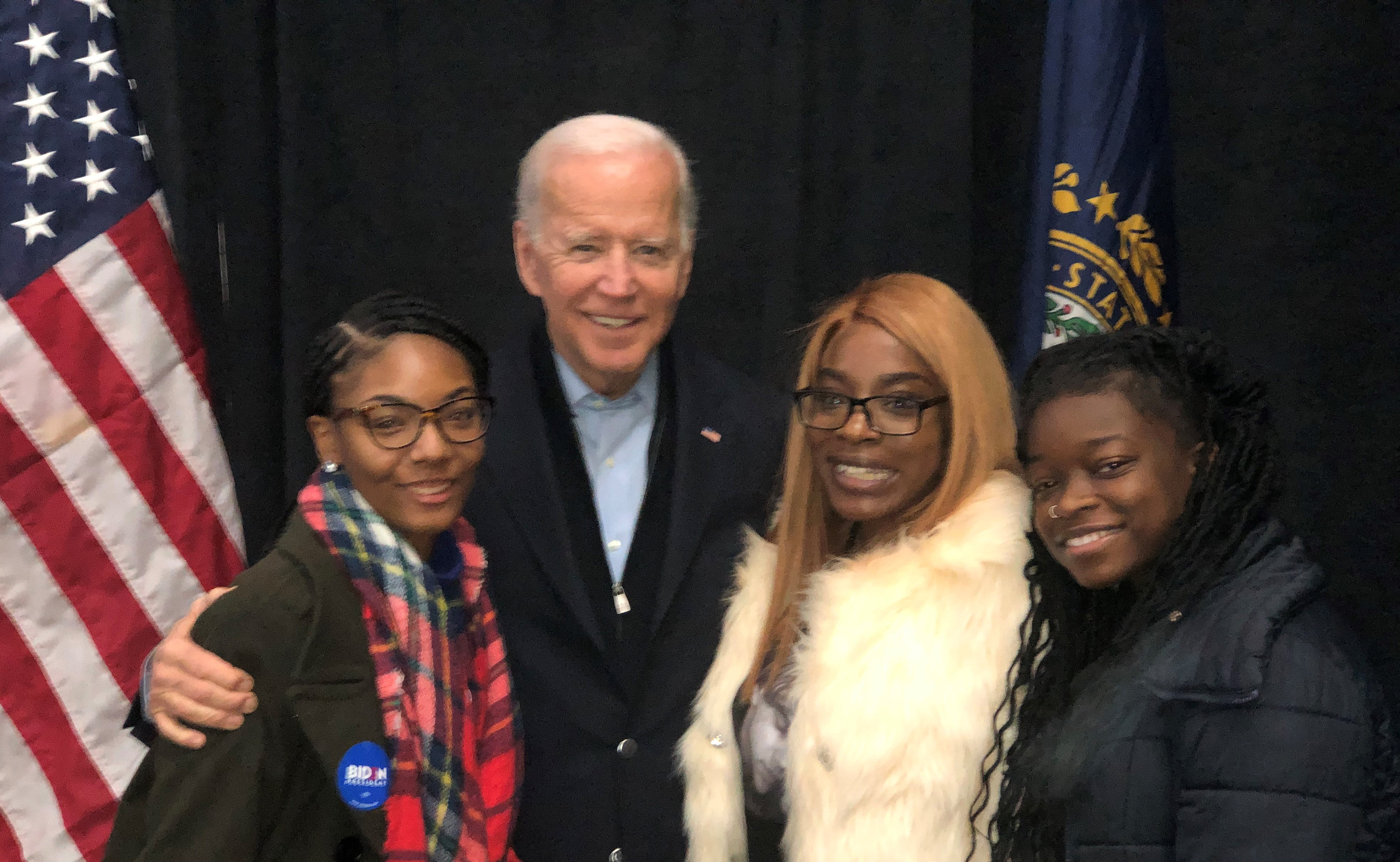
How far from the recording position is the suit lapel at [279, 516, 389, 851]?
1.51 meters

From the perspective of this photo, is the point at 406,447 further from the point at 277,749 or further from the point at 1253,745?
the point at 1253,745

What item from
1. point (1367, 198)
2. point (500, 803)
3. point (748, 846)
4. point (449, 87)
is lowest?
point (748, 846)

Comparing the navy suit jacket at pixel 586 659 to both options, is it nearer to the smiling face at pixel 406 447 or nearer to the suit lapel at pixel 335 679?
the smiling face at pixel 406 447

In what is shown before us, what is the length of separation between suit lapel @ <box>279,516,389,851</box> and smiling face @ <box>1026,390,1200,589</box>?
3.12ft

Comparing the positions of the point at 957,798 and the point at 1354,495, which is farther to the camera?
the point at 1354,495

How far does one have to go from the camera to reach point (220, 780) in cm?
147

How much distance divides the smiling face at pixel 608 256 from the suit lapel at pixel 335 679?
0.76 m

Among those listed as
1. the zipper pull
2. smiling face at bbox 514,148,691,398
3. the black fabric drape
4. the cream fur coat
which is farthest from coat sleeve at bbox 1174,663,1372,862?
the black fabric drape

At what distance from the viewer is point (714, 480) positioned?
219 centimetres

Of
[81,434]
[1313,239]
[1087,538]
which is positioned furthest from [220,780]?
[1313,239]

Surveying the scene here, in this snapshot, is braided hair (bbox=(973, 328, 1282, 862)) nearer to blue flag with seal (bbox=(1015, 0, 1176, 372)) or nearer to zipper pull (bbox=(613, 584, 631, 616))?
zipper pull (bbox=(613, 584, 631, 616))

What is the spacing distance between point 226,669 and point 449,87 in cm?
203

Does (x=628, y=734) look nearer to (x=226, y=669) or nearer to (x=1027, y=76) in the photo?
(x=226, y=669)

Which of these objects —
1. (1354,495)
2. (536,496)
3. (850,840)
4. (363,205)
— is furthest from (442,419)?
(1354,495)
